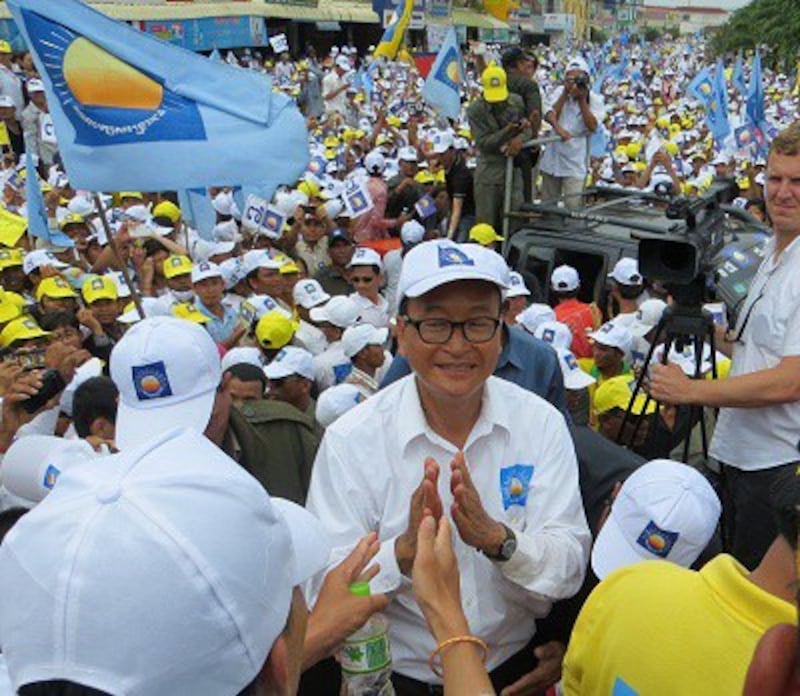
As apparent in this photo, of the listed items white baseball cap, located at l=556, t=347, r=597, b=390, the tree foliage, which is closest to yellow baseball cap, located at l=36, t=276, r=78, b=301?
white baseball cap, located at l=556, t=347, r=597, b=390

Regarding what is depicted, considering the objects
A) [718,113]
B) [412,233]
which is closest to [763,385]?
[412,233]

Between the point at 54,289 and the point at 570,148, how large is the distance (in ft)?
17.8

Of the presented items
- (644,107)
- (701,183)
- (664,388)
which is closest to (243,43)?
(644,107)

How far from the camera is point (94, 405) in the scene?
3283 mm

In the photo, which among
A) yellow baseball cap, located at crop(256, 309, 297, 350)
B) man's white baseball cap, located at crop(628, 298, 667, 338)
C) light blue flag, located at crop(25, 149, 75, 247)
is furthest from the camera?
light blue flag, located at crop(25, 149, 75, 247)

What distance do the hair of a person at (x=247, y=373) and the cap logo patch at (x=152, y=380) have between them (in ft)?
3.85

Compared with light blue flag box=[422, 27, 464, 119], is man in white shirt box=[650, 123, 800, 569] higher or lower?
higher

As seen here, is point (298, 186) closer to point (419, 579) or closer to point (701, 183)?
point (701, 183)

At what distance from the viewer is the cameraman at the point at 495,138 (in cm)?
772

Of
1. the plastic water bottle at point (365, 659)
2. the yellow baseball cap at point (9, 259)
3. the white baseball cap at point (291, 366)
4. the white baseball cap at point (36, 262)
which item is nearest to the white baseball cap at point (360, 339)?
the white baseball cap at point (291, 366)

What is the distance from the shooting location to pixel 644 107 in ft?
77.2

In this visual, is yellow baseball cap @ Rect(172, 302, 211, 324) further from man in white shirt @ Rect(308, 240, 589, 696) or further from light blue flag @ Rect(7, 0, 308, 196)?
man in white shirt @ Rect(308, 240, 589, 696)

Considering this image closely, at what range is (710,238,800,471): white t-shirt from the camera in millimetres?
2799

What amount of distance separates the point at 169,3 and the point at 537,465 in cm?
2903
